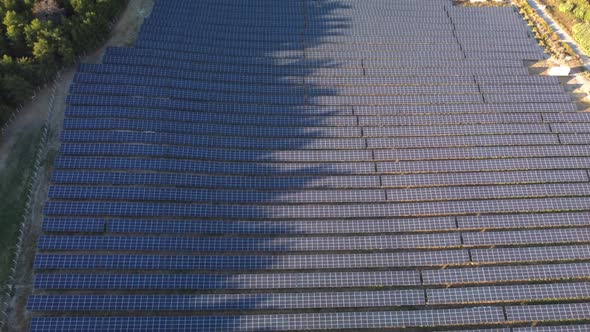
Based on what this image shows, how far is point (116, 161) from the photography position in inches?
1453

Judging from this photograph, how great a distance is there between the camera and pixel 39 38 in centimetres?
3931

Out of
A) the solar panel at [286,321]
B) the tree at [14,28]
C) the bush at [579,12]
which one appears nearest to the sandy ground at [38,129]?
the solar panel at [286,321]

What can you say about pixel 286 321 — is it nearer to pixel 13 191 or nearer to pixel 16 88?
pixel 13 191

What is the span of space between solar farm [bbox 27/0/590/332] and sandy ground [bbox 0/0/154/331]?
1.17m

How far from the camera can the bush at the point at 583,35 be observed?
1945 inches

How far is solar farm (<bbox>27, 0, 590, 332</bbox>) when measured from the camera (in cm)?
3181

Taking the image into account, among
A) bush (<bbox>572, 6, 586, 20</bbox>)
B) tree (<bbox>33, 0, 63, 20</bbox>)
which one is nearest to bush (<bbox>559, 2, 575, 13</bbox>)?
bush (<bbox>572, 6, 586, 20</bbox>)

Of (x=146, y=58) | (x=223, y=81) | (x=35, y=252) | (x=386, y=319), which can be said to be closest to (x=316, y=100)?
(x=223, y=81)

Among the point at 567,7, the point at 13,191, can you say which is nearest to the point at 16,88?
the point at 13,191

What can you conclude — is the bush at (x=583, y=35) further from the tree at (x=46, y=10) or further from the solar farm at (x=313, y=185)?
the tree at (x=46, y=10)

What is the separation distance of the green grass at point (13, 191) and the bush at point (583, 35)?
61.4 metres

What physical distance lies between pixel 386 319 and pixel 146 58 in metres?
34.9

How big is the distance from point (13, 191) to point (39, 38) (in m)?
15.0

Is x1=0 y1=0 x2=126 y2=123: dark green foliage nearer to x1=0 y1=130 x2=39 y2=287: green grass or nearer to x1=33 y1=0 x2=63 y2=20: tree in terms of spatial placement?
x1=33 y1=0 x2=63 y2=20: tree
